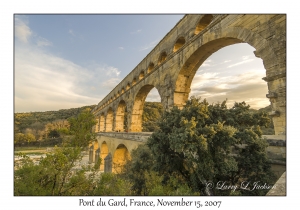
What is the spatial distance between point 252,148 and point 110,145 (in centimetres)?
1494

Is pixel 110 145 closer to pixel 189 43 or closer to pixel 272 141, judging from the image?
pixel 189 43

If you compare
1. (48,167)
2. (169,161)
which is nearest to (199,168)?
(169,161)

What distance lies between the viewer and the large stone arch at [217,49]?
15.1ft

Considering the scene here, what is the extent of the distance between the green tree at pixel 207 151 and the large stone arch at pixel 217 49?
4.23 ft

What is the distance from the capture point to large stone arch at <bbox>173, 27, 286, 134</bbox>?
4.61 metres

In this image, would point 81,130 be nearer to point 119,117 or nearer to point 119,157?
point 119,157

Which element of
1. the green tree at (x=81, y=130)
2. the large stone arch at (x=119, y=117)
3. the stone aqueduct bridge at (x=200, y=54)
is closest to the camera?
the green tree at (x=81, y=130)

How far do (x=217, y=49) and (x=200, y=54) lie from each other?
83cm

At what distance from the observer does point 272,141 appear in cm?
436

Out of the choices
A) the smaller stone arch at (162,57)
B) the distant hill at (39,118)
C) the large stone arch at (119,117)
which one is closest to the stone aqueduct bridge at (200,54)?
the smaller stone arch at (162,57)

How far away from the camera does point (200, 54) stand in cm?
826

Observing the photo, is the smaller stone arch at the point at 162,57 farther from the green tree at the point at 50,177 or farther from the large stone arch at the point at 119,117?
the large stone arch at the point at 119,117

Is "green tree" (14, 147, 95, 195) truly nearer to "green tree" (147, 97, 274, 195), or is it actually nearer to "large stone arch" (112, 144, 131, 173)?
"green tree" (147, 97, 274, 195)

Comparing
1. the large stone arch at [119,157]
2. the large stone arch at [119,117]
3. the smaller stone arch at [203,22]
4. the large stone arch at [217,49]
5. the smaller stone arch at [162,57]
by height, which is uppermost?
the smaller stone arch at [203,22]
